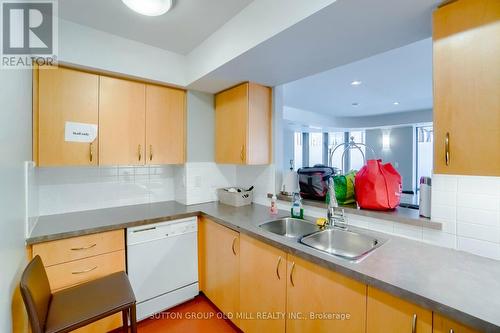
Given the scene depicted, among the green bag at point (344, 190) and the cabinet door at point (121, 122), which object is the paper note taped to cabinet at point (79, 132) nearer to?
the cabinet door at point (121, 122)

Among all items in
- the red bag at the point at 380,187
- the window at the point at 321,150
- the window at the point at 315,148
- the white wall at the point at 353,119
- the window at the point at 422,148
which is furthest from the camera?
the window at the point at 315,148

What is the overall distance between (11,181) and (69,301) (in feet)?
2.38

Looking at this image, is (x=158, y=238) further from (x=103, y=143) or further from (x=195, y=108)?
(x=195, y=108)

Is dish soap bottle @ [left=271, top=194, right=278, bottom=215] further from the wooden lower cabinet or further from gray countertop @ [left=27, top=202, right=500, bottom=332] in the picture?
the wooden lower cabinet

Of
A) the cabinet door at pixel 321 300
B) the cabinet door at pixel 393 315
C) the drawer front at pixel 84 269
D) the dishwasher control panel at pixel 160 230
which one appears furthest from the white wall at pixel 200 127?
the cabinet door at pixel 393 315

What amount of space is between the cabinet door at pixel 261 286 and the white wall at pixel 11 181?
1.21 meters

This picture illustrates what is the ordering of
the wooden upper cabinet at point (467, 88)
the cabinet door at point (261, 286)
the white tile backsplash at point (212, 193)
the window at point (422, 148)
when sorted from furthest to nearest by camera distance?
the window at point (422, 148)
the cabinet door at point (261, 286)
the white tile backsplash at point (212, 193)
the wooden upper cabinet at point (467, 88)

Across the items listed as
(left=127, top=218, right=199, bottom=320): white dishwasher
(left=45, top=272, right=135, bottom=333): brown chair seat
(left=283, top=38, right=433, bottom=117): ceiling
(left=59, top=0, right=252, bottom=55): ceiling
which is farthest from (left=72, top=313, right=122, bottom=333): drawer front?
(left=283, top=38, right=433, bottom=117): ceiling

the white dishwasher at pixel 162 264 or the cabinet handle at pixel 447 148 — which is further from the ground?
the cabinet handle at pixel 447 148

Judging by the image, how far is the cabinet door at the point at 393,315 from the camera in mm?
860

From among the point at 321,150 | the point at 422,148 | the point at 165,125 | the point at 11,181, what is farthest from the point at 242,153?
the point at 422,148

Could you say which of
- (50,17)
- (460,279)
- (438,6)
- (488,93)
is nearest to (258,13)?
(438,6)

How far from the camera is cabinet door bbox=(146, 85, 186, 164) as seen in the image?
7.07 ft

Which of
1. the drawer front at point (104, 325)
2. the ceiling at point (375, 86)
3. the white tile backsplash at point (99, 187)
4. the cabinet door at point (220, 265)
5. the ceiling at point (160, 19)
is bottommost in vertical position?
the drawer front at point (104, 325)
